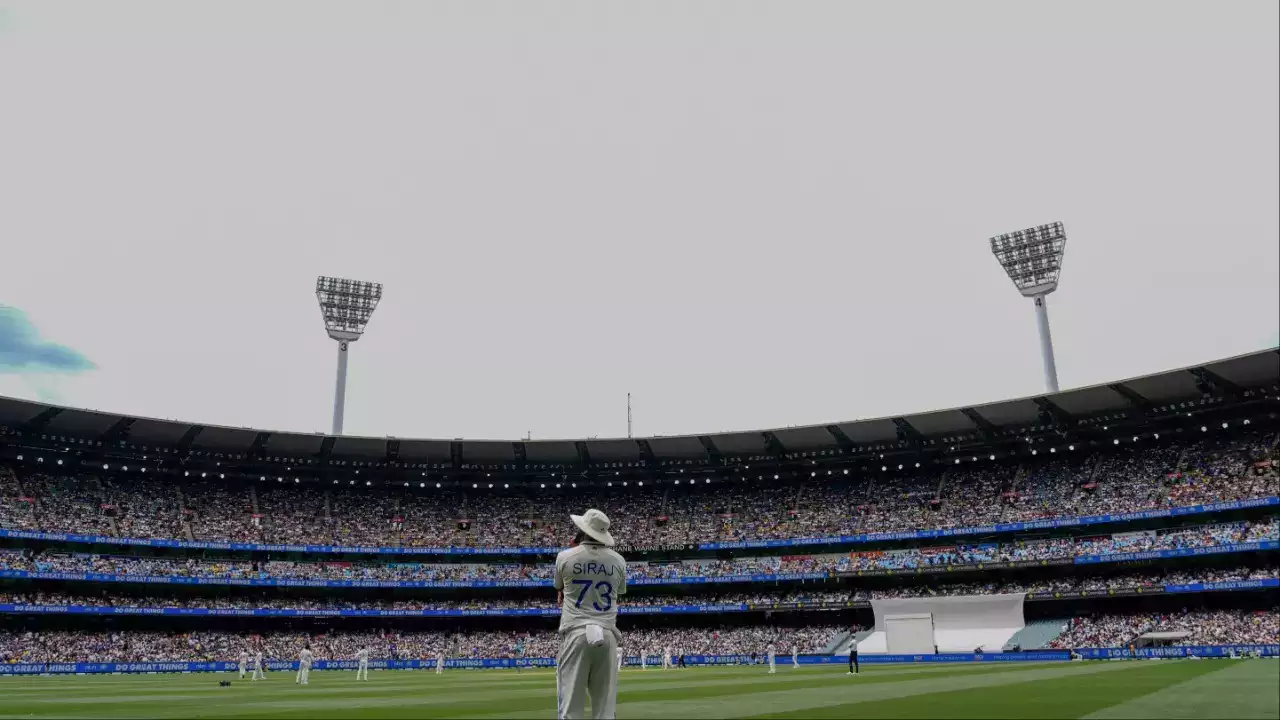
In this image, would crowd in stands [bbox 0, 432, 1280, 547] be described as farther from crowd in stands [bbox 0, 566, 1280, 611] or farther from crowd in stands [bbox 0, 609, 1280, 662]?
crowd in stands [bbox 0, 609, 1280, 662]

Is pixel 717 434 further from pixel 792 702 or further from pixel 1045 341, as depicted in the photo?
pixel 792 702

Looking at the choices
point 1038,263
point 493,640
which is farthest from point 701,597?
point 1038,263

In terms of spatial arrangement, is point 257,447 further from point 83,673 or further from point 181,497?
point 83,673

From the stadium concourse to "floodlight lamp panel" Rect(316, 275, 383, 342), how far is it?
397 inches

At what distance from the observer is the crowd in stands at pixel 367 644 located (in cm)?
5278

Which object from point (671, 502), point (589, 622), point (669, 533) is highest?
point (671, 502)

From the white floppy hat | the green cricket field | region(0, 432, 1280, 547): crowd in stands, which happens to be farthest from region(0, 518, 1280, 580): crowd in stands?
the white floppy hat

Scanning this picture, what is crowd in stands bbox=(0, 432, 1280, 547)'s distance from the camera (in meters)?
56.6

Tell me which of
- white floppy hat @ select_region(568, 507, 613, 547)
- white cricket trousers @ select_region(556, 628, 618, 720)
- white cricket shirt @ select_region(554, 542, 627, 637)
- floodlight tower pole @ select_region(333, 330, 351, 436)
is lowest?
white cricket trousers @ select_region(556, 628, 618, 720)

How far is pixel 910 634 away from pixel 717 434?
19.7 m

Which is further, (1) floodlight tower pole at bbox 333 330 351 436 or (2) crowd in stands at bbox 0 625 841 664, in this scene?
(1) floodlight tower pole at bbox 333 330 351 436

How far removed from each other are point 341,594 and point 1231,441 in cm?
6087

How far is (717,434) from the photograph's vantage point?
65.1 meters

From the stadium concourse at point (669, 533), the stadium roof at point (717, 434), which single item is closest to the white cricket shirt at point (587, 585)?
the stadium concourse at point (669, 533)
